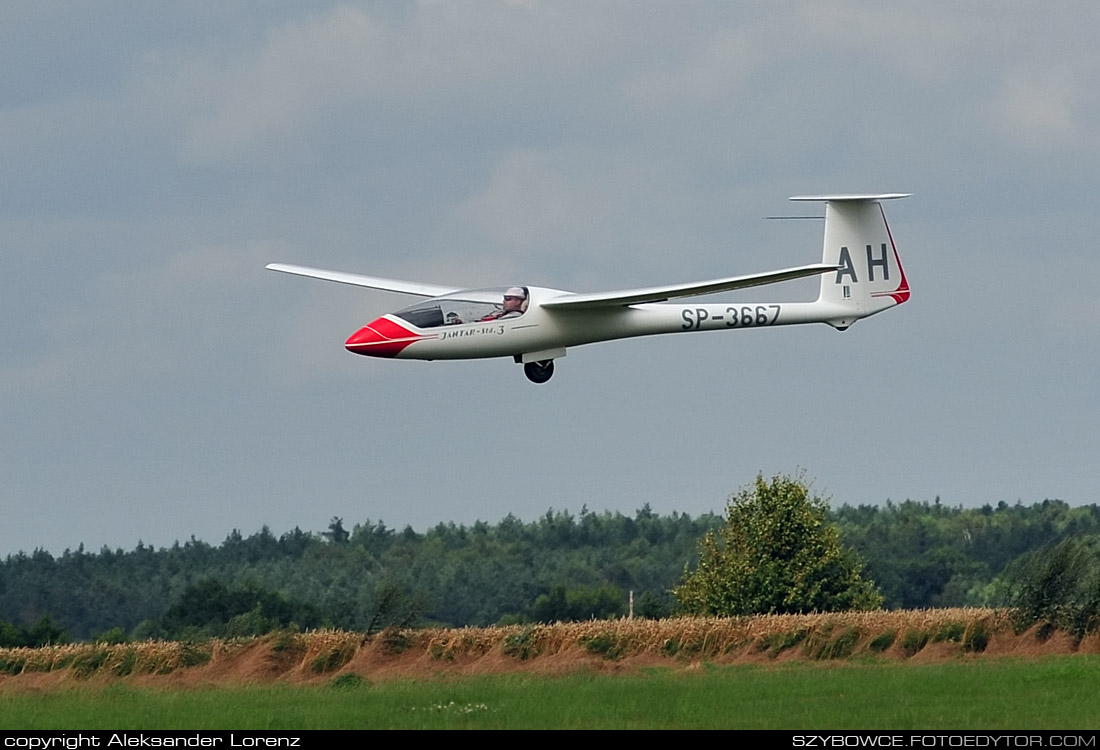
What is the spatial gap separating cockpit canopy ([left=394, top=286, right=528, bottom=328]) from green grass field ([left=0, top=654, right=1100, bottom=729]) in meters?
7.44

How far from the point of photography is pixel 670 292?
1435 inches

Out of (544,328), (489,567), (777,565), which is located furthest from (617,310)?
(489,567)

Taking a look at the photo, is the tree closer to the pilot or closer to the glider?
the glider

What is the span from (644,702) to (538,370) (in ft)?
23.0

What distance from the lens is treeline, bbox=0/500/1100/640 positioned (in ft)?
421

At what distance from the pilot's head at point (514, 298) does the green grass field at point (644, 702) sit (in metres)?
7.78

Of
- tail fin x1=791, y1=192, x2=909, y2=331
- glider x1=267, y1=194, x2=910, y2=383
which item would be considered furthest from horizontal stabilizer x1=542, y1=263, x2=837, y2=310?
tail fin x1=791, y1=192, x2=909, y2=331

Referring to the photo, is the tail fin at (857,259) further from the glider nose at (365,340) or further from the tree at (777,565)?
the tree at (777,565)

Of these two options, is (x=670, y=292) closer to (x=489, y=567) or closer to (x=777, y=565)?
(x=777, y=565)

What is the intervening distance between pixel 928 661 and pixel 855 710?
11.1m

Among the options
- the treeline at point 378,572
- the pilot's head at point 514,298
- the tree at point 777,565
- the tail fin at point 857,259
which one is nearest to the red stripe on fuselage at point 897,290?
the tail fin at point 857,259

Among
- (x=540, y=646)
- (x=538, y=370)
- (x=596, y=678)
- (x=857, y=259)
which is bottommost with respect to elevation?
(x=596, y=678)
